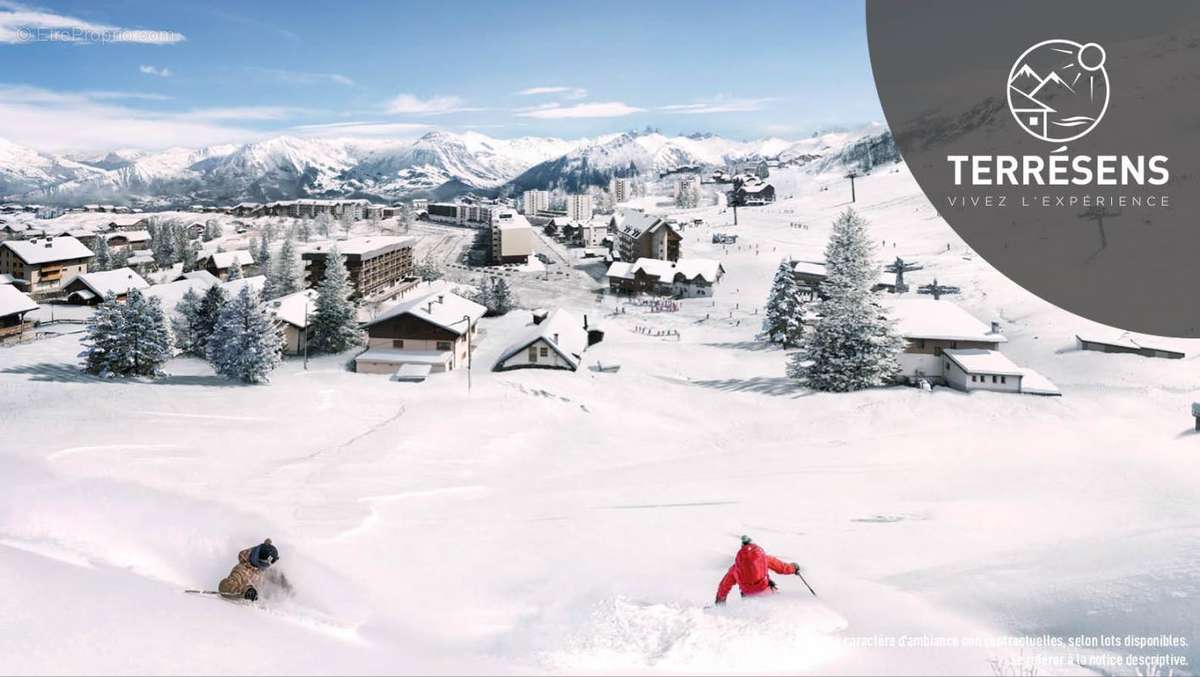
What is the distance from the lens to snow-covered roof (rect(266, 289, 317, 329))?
5112 centimetres

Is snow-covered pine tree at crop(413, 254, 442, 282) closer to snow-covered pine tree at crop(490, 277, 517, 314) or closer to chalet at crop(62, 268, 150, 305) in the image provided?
snow-covered pine tree at crop(490, 277, 517, 314)

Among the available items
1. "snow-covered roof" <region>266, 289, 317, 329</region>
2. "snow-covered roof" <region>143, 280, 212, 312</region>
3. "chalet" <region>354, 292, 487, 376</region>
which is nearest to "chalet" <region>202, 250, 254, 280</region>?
"snow-covered roof" <region>143, 280, 212, 312</region>

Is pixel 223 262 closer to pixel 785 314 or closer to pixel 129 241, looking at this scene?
pixel 129 241

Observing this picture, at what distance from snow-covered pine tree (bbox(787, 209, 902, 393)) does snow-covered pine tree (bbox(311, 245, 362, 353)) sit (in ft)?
110

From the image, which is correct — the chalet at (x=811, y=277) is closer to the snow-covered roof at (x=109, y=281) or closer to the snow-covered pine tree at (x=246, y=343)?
the snow-covered pine tree at (x=246, y=343)

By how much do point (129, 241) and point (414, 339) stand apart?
4372 inches

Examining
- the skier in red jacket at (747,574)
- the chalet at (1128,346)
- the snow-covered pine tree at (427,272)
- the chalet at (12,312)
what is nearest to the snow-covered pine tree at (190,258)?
the snow-covered pine tree at (427,272)

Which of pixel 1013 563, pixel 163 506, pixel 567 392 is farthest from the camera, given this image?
pixel 567 392

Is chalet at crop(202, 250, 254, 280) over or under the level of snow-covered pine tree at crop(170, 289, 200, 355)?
over

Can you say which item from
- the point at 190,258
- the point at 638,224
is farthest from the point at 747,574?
the point at 190,258

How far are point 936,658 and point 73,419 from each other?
78.1ft

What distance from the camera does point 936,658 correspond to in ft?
→ 20.6

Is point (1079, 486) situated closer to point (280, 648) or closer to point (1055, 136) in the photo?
point (1055, 136)

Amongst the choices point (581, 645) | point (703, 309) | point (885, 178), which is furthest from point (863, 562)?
point (885, 178)
